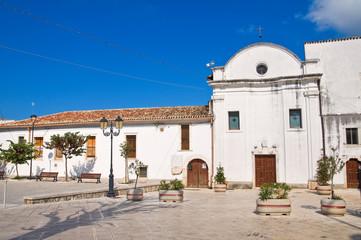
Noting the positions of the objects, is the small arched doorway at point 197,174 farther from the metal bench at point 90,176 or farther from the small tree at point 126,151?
the metal bench at point 90,176

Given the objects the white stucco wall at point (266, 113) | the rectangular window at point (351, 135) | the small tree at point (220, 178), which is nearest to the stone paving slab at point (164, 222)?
the small tree at point (220, 178)

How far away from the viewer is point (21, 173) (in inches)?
990

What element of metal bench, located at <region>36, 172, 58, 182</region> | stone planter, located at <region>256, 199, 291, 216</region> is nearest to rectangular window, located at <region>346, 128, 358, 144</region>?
stone planter, located at <region>256, 199, 291, 216</region>

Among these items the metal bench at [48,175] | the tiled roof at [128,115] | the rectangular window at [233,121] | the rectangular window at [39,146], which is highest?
the tiled roof at [128,115]

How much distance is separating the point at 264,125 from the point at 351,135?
17.2 ft

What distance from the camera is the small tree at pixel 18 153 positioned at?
22.7 meters

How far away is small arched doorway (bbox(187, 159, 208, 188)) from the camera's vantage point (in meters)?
21.2

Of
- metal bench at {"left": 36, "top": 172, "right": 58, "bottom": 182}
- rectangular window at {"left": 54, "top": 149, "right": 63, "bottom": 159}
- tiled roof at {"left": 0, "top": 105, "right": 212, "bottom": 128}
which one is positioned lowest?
metal bench at {"left": 36, "top": 172, "right": 58, "bottom": 182}

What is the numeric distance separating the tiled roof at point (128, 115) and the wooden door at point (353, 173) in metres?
9.22

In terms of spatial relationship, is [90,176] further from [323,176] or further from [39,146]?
[323,176]


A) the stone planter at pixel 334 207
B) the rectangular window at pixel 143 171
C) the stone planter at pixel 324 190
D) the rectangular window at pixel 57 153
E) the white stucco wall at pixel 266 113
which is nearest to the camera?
the stone planter at pixel 334 207

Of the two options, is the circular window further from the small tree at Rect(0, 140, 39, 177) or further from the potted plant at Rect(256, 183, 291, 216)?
the small tree at Rect(0, 140, 39, 177)

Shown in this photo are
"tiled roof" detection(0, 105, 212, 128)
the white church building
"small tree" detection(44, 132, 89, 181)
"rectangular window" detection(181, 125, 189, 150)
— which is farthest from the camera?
"tiled roof" detection(0, 105, 212, 128)

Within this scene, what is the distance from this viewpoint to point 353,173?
19.2 m
